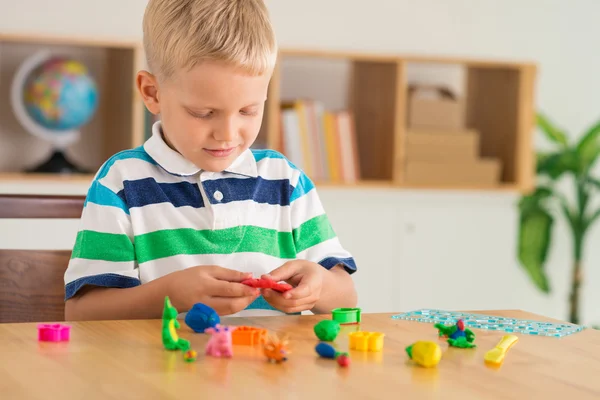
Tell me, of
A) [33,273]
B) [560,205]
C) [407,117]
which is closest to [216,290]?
[33,273]

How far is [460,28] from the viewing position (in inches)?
139

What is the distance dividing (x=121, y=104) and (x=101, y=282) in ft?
6.79

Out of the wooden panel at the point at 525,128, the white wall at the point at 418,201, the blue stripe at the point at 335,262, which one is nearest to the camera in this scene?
the blue stripe at the point at 335,262

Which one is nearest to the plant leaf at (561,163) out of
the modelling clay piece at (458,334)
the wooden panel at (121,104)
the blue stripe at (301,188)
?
the wooden panel at (121,104)

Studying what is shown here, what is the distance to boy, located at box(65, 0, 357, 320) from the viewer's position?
3.74 ft

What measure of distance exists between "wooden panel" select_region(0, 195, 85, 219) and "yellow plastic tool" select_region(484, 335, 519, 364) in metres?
0.80

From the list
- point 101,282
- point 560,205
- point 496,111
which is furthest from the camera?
point 560,205

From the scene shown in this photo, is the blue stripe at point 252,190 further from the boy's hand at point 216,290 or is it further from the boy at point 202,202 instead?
the boy's hand at point 216,290

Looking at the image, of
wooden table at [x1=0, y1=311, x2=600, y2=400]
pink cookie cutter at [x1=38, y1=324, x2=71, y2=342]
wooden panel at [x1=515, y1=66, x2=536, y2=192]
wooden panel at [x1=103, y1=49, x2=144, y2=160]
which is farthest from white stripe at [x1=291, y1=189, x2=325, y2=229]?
wooden panel at [x1=515, y1=66, x2=536, y2=192]

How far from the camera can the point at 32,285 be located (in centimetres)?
140

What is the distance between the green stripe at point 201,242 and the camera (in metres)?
1.29

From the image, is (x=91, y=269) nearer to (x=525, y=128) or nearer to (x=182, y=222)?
(x=182, y=222)

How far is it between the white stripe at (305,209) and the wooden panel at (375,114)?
1942mm

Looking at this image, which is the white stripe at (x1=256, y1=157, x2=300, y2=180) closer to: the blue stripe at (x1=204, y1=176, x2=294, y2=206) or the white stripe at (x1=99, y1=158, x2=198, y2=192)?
the blue stripe at (x1=204, y1=176, x2=294, y2=206)
